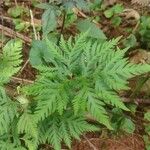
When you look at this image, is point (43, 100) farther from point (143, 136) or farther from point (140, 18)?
point (140, 18)

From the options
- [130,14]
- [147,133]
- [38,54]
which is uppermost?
[130,14]

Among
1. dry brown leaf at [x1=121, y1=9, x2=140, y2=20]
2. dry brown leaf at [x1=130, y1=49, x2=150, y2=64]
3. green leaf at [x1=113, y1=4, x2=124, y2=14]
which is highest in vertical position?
green leaf at [x1=113, y1=4, x2=124, y2=14]

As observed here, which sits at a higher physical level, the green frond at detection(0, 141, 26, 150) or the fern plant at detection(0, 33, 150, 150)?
the fern plant at detection(0, 33, 150, 150)

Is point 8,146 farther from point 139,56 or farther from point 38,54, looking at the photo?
point 139,56

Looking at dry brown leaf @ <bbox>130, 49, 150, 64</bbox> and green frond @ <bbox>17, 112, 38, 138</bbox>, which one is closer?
green frond @ <bbox>17, 112, 38, 138</bbox>

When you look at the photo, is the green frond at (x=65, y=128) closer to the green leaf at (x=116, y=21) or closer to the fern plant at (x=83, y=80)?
the fern plant at (x=83, y=80)

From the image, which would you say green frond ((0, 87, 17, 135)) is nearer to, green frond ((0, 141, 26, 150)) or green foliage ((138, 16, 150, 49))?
green frond ((0, 141, 26, 150))

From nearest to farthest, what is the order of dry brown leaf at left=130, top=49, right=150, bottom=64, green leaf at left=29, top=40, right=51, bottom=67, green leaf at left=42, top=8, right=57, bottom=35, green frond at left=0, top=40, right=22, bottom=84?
green frond at left=0, top=40, right=22, bottom=84, green leaf at left=29, top=40, right=51, bottom=67, green leaf at left=42, top=8, right=57, bottom=35, dry brown leaf at left=130, top=49, right=150, bottom=64

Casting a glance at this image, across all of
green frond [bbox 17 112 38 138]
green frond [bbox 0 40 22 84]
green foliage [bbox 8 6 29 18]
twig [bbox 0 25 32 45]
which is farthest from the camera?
green foliage [bbox 8 6 29 18]

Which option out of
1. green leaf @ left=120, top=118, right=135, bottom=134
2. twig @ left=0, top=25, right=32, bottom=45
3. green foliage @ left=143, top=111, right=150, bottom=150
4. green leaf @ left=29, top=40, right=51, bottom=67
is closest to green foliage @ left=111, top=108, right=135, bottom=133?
green leaf @ left=120, top=118, right=135, bottom=134

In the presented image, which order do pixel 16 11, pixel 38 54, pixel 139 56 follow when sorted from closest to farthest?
pixel 38 54 < pixel 139 56 < pixel 16 11

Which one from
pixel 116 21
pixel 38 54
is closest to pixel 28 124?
pixel 38 54

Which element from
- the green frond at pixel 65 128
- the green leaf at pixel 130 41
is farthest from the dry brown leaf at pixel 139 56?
the green frond at pixel 65 128
